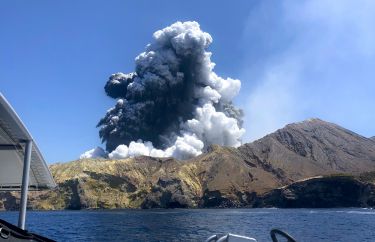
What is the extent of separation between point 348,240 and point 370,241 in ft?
11.5

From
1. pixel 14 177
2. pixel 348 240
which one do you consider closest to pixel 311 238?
pixel 348 240

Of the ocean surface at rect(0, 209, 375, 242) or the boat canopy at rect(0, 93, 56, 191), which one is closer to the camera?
the boat canopy at rect(0, 93, 56, 191)

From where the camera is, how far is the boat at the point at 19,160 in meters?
13.8

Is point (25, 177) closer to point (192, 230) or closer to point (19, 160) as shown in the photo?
point (19, 160)

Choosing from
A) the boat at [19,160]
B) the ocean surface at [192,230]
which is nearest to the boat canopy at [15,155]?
the boat at [19,160]

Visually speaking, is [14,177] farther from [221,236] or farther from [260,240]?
[260,240]

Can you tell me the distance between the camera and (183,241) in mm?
72062

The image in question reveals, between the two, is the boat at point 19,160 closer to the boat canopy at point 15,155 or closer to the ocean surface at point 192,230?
the boat canopy at point 15,155

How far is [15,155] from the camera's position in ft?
58.0

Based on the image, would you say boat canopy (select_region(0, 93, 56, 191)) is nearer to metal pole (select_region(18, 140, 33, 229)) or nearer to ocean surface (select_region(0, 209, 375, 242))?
metal pole (select_region(18, 140, 33, 229))

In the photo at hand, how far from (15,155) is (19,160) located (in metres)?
0.34

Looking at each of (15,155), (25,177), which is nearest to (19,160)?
(15,155)

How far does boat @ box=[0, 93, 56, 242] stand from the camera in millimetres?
13838

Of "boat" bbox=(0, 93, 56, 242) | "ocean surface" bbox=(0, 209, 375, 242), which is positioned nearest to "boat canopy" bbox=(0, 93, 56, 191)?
"boat" bbox=(0, 93, 56, 242)
